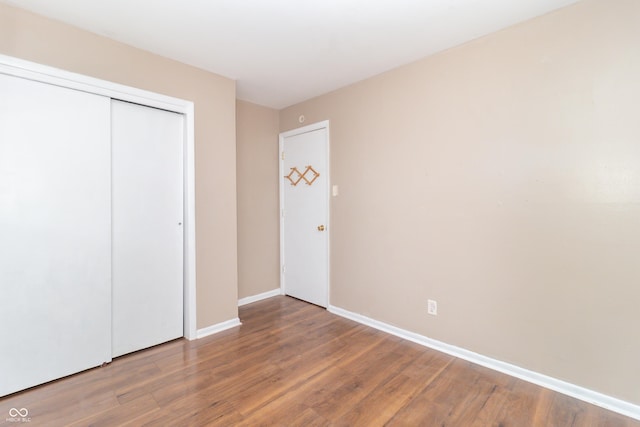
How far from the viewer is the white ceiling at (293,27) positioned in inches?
72.7

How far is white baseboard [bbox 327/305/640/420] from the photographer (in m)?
1.73

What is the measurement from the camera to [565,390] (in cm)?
189

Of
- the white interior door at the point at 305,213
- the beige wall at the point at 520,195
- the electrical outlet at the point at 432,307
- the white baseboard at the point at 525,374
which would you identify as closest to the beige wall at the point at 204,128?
the white interior door at the point at 305,213

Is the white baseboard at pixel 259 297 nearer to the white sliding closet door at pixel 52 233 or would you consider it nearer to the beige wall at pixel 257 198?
the beige wall at pixel 257 198

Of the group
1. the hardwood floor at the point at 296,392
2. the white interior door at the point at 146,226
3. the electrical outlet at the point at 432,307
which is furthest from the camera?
the electrical outlet at the point at 432,307

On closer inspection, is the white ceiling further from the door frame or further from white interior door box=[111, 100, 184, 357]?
white interior door box=[111, 100, 184, 357]

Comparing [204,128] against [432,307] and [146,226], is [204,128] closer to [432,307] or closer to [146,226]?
[146,226]

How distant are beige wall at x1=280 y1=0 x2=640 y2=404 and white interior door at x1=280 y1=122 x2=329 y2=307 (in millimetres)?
602

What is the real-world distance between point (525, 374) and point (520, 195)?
4.16 feet

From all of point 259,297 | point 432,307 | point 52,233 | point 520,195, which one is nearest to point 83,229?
point 52,233

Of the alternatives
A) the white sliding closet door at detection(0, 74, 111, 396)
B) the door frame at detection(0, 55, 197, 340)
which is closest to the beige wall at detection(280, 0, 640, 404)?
the door frame at detection(0, 55, 197, 340)

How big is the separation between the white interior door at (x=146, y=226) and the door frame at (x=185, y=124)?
6cm

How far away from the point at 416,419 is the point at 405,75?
2.66m

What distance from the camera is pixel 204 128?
2729mm
